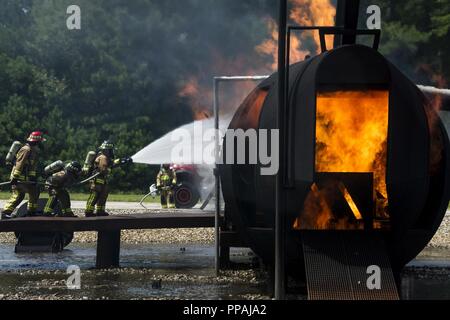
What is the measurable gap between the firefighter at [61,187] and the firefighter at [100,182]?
35 centimetres

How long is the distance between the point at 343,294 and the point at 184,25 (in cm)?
3035

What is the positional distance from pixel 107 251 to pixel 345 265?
6425 millimetres

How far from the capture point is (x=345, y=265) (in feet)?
35.6

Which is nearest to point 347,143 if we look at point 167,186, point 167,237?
point 167,237

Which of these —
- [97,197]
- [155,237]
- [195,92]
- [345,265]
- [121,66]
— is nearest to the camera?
[345,265]

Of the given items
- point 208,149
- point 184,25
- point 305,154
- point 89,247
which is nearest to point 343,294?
point 305,154

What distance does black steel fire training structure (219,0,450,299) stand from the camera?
1075 centimetres

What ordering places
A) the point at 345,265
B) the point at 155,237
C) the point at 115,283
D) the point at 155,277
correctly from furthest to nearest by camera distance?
the point at 155,237 → the point at 155,277 → the point at 115,283 → the point at 345,265

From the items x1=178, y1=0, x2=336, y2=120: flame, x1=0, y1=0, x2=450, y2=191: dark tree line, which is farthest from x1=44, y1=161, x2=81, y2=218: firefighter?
x1=0, y1=0, x2=450, y2=191: dark tree line

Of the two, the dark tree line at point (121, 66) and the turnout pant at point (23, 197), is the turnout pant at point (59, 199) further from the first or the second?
Answer: the dark tree line at point (121, 66)

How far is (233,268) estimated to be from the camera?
1575 centimetres

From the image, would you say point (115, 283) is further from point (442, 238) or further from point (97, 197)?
point (442, 238)

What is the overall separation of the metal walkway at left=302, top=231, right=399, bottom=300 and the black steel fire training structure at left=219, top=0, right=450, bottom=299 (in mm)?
12
